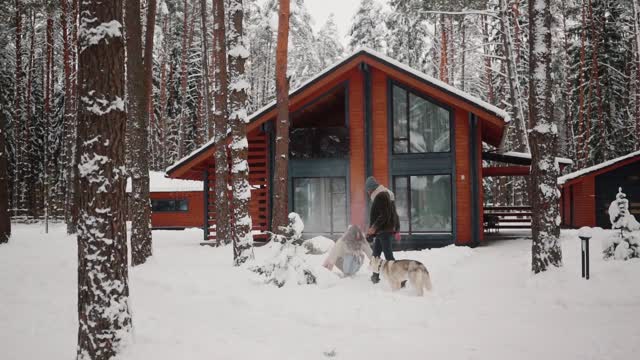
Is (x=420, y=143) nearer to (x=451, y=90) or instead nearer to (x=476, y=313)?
(x=451, y=90)

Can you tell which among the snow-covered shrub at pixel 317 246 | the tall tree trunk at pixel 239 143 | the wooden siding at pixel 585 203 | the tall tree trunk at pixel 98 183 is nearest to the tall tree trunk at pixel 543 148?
the snow-covered shrub at pixel 317 246

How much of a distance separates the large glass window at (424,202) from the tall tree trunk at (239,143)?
23.6ft

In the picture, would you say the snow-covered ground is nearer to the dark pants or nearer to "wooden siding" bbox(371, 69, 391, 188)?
the dark pants

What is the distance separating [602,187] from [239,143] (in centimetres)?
1763

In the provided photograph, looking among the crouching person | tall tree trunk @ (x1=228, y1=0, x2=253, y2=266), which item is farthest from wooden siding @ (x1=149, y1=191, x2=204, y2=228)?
the crouching person

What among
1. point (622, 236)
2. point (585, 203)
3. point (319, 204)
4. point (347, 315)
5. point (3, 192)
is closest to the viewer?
point (347, 315)

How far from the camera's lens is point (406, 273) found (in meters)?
7.06

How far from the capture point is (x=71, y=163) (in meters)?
19.3

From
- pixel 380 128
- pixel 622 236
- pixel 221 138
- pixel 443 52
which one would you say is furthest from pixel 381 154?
pixel 443 52

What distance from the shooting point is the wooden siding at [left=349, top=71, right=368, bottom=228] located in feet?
51.0

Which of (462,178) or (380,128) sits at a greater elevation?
(380,128)

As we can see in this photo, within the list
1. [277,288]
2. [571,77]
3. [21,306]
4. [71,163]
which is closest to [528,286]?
[277,288]

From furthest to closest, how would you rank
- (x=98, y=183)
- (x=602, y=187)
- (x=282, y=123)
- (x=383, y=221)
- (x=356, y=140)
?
(x=602, y=187), (x=356, y=140), (x=282, y=123), (x=383, y=221), (x=98, y=183)

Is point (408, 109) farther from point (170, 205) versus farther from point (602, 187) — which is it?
point (170, 205)
